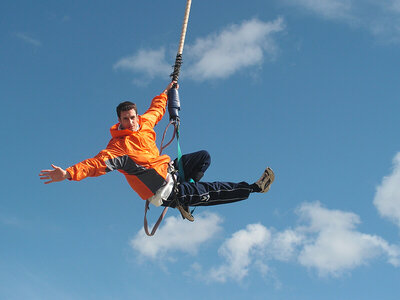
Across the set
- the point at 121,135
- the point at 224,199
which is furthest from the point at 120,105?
the point at 224,199

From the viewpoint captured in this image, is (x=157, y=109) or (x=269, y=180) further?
(x=157, y=109)

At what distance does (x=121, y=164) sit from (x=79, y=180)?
0.77 m

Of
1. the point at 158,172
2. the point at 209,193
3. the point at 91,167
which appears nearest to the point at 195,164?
the point at 209,193

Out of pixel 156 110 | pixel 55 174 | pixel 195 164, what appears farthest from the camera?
pixel 156 110

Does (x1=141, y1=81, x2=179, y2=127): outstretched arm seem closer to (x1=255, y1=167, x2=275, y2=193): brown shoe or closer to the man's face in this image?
the man's face

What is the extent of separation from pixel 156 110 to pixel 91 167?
6.89ft

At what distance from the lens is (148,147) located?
28.3 ft

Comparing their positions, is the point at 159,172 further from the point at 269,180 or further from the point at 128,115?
the point at 269,180

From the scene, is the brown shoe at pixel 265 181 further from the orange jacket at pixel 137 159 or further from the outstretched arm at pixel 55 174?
the outstretched arm at pixel 55 174

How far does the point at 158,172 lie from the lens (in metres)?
8.48

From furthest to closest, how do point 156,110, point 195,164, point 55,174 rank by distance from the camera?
point 156,110 < point 195,164 < point 55,174

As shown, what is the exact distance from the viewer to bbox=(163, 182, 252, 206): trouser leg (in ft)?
28.4

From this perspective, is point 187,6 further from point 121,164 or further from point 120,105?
point 121,164

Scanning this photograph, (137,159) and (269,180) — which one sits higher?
(269,180)
